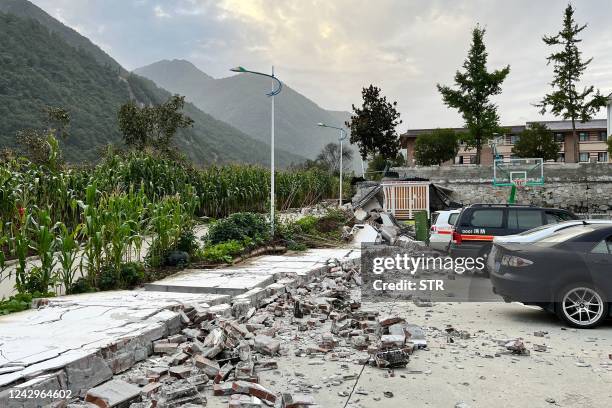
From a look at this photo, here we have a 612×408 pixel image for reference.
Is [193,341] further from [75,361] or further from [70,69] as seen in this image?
[70,69]

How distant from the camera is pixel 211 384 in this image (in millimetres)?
4785

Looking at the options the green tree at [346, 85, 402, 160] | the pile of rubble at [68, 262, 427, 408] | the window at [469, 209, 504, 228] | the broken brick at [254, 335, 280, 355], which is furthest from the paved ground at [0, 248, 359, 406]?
the green tree at [346, 85, 402, 160]

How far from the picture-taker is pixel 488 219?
12.2 meters

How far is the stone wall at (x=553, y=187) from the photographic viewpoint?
3456 centimetres

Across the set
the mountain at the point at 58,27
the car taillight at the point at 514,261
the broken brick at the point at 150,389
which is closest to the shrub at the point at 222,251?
the car taillight at the point at 514,261

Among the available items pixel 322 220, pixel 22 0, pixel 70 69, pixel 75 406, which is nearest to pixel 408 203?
pixel 322 220

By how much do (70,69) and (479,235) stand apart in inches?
2654

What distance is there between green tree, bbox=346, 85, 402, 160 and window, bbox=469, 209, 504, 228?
38555 millimetres

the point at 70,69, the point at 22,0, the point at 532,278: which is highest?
the point at 22,0

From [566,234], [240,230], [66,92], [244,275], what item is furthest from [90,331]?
[66,92]

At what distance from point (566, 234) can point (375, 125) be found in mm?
43541

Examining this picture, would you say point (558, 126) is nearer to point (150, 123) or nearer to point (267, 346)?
point (150, 123)

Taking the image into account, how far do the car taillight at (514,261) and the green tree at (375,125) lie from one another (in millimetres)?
43218

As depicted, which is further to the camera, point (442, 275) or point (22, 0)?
point (22, 0)
